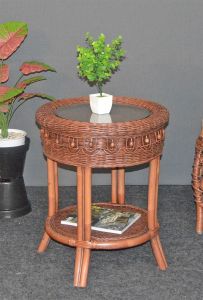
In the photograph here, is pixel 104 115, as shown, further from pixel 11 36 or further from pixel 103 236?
pixel 11 36

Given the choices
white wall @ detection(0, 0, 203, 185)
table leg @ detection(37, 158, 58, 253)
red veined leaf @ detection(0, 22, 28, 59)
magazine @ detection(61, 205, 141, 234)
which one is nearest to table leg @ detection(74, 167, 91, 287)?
magazine @ detection(61, 205, 141, 234)

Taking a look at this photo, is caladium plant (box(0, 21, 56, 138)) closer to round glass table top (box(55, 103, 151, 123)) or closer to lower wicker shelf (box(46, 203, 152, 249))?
round glass table top (box(55, 103, 151, 123))

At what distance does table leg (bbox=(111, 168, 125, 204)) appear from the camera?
313 centimetres

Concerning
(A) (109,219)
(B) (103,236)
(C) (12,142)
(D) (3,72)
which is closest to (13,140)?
(C) (12,142)

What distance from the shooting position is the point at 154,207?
2734mm

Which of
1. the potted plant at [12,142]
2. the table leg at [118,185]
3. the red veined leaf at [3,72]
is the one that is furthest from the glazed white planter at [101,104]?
the red veined leaf at [3,72]

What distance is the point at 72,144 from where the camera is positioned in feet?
8.16

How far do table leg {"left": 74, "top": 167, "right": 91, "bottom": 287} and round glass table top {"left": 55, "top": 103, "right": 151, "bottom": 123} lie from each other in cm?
24

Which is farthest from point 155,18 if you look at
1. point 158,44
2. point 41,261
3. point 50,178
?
point 41,261

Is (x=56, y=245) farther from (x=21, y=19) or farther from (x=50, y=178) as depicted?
(x=21, y=19)

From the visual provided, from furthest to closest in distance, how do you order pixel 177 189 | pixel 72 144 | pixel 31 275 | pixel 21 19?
pixel 177 189 → pixel 21 19 → pixel 31 275 → pixel 72 144

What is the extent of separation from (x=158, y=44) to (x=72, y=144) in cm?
137

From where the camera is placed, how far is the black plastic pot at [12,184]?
3291 millimetres

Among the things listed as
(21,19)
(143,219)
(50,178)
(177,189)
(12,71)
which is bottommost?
(177,189)
